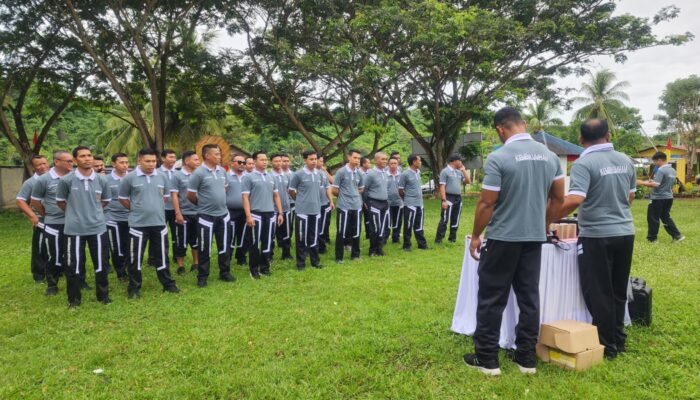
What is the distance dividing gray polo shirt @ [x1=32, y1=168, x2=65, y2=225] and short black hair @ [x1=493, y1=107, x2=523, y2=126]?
5187 mm

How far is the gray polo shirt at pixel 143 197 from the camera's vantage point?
17.8 feet

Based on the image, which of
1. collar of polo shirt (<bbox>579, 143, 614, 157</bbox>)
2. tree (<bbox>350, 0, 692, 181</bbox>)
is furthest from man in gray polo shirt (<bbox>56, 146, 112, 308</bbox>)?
tree (<bbox>350, 0, 692, 181</bbox>)

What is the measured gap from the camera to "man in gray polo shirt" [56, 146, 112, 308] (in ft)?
16.6

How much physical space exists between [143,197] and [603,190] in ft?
16.0

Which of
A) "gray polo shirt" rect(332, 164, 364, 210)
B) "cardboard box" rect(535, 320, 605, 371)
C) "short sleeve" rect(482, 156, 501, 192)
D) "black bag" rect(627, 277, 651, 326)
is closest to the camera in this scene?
"short sleeve" rect(482, 156, 501, 192)

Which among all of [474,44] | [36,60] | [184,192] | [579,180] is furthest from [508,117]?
[36,60]

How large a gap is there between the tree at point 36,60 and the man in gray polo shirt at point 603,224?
14630 mm

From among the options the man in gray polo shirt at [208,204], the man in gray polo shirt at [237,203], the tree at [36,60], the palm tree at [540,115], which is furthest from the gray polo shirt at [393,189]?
the palm tree at [540,115]

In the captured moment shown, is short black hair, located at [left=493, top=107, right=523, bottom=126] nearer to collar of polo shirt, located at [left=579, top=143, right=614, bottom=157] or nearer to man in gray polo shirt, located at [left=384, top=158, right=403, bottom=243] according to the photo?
collar of polo shirt, located at [left=579, top=143, right=614, bottom=157]

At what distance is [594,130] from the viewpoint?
3568 mm

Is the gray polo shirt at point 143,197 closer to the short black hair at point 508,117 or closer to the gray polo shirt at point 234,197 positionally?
the gray polo shirt at point 234,197

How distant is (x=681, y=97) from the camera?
33969mm

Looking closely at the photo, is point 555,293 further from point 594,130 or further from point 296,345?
point 296,345

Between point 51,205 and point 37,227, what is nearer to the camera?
point 51,205
